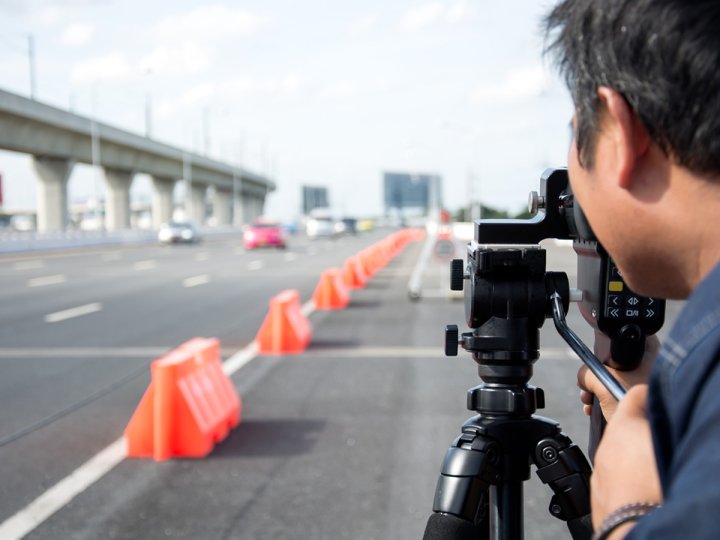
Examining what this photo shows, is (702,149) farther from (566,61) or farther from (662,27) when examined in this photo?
(566,61)

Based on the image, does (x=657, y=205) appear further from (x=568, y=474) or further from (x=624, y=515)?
(x=568, y=474)

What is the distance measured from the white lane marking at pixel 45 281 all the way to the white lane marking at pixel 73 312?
5156 mm

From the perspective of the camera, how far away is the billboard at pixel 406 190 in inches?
4016

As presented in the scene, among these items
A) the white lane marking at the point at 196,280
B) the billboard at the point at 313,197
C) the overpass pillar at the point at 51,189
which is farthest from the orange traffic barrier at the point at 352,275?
the billboard at the point at 313,197

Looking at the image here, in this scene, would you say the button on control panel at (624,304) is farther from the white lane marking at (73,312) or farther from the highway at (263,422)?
the white lane marking at (73,312)

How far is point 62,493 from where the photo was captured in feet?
16.1

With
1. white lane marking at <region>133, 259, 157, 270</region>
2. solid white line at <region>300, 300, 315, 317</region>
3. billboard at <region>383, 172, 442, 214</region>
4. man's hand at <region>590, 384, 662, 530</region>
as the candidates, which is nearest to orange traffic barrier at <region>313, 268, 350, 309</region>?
solid white line at <region>300, 300, 315, 317</region>

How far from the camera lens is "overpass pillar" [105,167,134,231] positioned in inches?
2480

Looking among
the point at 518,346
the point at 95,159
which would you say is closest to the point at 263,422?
the point at 518,346

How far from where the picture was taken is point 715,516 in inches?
32.6

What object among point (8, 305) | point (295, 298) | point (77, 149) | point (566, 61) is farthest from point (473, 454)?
point (77, 149)

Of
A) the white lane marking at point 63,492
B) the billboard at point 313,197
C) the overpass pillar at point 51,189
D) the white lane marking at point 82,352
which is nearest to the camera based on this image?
the white lane marking at point 63,492

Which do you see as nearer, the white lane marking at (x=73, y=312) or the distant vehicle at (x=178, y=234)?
the white lane marking at (x=73, y=312)

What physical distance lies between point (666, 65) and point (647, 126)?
7cm
